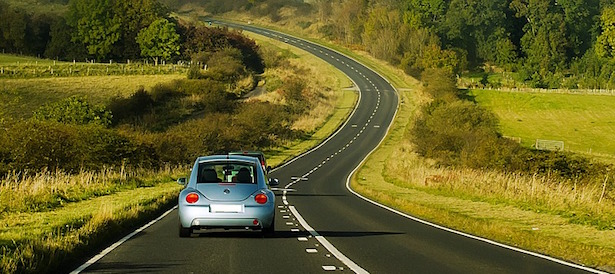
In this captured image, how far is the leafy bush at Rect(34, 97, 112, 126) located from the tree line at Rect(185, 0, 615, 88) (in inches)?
2620

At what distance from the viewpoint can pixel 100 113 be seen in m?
60.0

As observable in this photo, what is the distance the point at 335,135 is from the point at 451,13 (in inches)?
2079

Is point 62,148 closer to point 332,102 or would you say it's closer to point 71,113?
point 71,113

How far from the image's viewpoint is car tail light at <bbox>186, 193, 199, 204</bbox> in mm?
15478

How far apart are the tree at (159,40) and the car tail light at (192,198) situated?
94549mm

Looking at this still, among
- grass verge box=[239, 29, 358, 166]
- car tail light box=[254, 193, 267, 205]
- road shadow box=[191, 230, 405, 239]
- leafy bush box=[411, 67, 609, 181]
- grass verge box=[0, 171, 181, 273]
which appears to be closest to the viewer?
grass verge box=[0, 171, 181, 273]

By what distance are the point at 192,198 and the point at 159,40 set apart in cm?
9554

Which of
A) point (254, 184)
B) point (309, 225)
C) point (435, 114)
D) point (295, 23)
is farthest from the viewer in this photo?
point (295, 23)

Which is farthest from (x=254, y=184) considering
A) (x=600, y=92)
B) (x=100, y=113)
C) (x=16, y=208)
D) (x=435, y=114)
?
(x=600, y=92)

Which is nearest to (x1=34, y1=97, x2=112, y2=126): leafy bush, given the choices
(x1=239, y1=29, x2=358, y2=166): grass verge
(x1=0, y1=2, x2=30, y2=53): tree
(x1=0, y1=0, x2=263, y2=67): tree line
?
(x1=239, y1=29, x2=358, y2=166): grass verge

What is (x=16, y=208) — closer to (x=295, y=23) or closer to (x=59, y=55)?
(x=59, y=55)

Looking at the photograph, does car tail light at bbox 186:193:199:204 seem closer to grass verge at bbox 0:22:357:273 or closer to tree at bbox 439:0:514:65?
grass verge at bbox 0:22:357:273

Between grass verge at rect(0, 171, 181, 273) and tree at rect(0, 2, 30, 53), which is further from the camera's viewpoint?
tree at rect(0, 2, 30, 53)

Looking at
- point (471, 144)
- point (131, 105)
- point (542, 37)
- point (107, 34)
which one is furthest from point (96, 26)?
point (542, 37)
